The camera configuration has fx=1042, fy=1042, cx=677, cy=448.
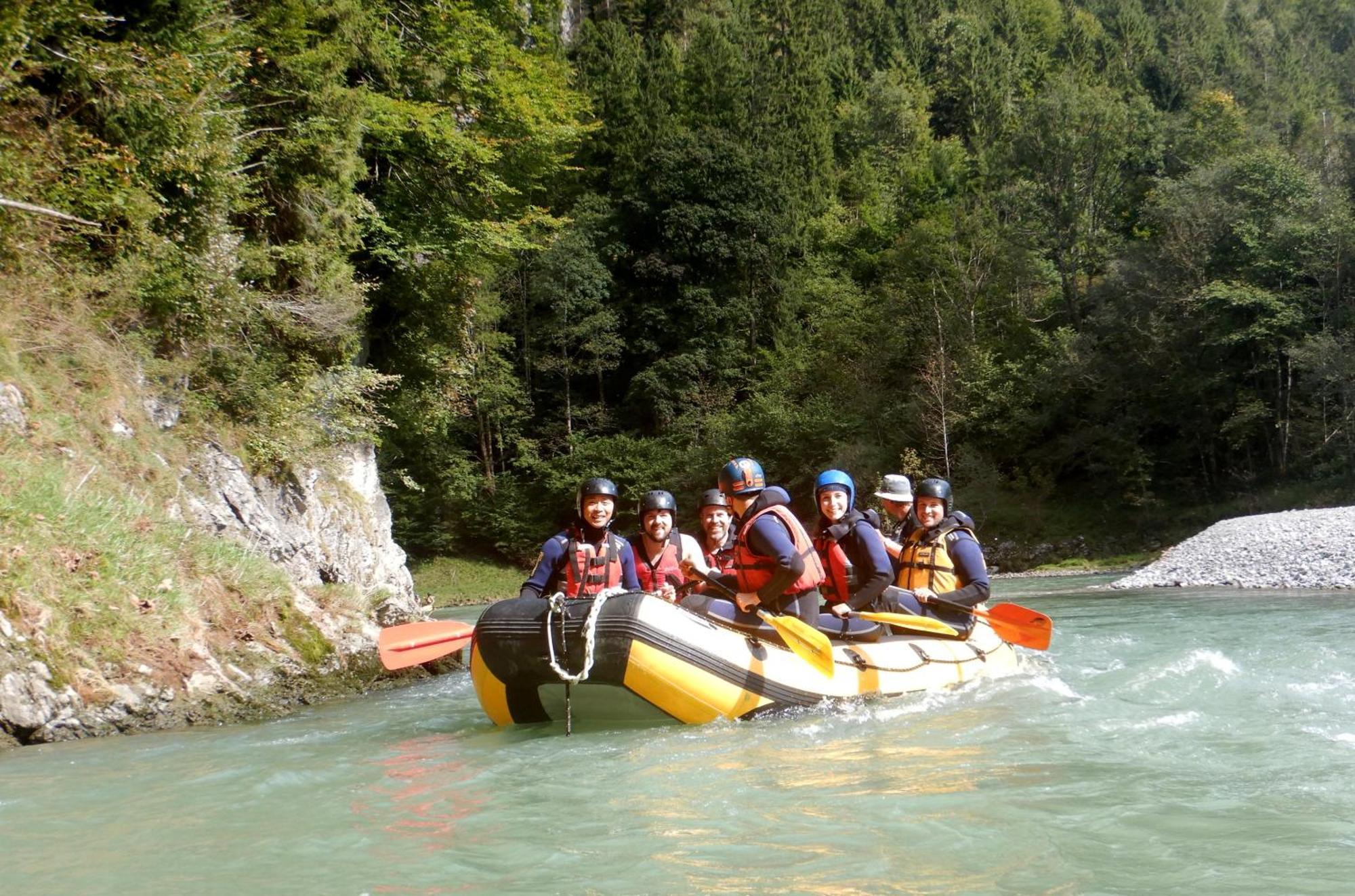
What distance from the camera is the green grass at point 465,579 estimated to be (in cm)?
2919

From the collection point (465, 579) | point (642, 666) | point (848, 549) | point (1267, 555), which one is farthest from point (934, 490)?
point (465, 579)

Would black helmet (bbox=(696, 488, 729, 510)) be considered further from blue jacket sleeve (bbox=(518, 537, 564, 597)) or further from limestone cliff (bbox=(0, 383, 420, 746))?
limestone cliff (bbox=(0, 383, 420, 746))

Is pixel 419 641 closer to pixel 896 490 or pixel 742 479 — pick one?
pixel 742 479

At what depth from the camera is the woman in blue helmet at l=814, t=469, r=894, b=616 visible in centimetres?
725

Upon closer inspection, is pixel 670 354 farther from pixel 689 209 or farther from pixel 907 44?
pixel 907 44

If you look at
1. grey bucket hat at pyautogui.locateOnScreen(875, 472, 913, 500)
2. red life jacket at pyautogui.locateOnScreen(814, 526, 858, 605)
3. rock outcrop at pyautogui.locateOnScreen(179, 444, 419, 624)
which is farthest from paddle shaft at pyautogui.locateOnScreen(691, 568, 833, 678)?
rock outcrop at pyautogui.locateOnScreen(179, 444, 419, 624)

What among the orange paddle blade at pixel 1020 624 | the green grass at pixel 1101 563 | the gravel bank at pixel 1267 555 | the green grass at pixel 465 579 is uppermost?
the orange paddle blade at pixel 1020 624

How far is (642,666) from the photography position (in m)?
5.95

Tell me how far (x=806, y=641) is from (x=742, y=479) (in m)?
1.24

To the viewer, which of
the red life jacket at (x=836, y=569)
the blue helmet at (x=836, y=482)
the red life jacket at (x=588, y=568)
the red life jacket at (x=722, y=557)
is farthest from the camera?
the red life jacket at (x=722, y=557)

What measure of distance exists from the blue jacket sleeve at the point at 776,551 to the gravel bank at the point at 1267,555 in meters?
12.2

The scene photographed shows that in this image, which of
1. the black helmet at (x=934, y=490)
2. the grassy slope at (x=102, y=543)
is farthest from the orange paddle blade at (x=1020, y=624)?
the grassy slope at (x=102, y=543)

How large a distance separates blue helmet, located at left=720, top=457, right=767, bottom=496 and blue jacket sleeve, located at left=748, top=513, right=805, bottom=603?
1.36 feet

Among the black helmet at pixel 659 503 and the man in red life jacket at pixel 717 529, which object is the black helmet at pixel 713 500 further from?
the black helmet at pixel 659 503
